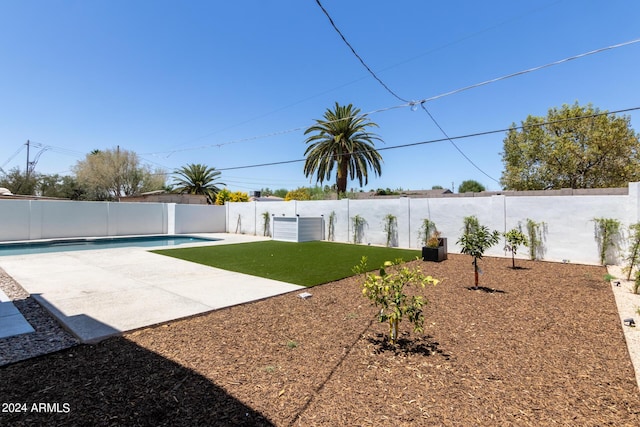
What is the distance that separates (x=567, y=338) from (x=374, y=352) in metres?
2.38

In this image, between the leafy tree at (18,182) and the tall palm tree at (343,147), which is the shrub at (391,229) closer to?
the tall palm tree at (343,147)

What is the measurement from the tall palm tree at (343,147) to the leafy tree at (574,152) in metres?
8.81

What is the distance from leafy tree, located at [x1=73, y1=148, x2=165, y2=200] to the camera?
3183 cm

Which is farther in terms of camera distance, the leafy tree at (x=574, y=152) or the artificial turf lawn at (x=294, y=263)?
the leafy tree at (x=574, y=152)

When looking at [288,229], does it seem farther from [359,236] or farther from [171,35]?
[171,35]

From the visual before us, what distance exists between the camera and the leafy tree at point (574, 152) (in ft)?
59.2

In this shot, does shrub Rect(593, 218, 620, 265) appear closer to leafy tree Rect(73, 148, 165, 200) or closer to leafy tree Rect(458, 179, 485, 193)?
leafy tree Rect(73, 148, 165, 200)

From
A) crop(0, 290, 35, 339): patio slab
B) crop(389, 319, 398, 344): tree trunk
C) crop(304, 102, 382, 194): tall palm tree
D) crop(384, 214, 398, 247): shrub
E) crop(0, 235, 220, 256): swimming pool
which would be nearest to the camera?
crop(389, 319, 398, 344): tree trunk

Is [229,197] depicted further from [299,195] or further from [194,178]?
[299,195]

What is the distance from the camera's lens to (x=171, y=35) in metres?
11.7

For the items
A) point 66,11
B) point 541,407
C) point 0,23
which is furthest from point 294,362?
point 0,23

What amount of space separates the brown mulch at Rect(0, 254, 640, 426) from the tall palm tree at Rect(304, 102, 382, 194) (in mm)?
15181

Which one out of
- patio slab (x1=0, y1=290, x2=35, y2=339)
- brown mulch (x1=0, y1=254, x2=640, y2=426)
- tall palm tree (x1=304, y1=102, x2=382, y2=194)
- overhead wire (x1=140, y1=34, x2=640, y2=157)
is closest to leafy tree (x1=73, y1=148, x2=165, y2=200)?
overhead wire (x1=140, y1=34, x2=640, y2=157)

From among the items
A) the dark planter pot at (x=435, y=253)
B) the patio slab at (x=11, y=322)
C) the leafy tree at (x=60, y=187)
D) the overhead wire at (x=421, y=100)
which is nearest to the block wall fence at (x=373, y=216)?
the dark planter pot at (x=435, y=253)
